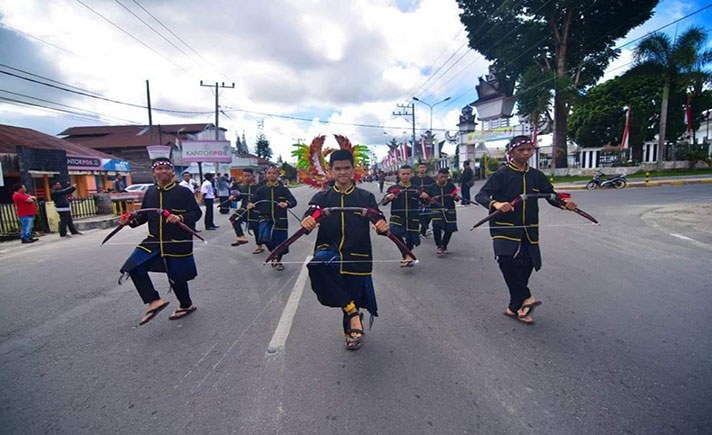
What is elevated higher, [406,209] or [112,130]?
[112,130]

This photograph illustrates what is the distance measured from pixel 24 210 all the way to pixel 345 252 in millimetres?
11248

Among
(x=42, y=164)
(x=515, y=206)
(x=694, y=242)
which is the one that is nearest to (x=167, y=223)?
(x=515, y=206)

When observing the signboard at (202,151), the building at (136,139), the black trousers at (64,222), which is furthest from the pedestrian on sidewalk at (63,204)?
the building at (136,139)

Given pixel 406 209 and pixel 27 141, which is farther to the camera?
pixel 27 141

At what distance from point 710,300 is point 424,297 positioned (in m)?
3.21

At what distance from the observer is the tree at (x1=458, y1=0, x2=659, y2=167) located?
84.8ft

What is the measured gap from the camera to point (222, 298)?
185 inches

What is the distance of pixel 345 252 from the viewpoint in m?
3.27

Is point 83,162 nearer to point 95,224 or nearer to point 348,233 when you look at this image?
point 95,224

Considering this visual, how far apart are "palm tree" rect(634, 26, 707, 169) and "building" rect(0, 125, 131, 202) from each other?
35.5 metres

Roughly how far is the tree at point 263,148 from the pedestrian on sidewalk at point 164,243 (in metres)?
83.2

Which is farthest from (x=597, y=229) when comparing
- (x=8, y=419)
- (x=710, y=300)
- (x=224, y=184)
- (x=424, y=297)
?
(x=224, y=184)

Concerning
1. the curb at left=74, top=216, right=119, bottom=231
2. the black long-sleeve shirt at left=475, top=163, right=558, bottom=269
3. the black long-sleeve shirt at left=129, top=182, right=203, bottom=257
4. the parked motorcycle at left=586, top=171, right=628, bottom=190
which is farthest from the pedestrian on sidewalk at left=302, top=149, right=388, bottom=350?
the parked motorcycle at left=586, top=171, right=628, bottom=190

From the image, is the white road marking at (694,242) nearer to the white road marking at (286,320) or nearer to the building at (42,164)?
the white road marking at (286,320)
